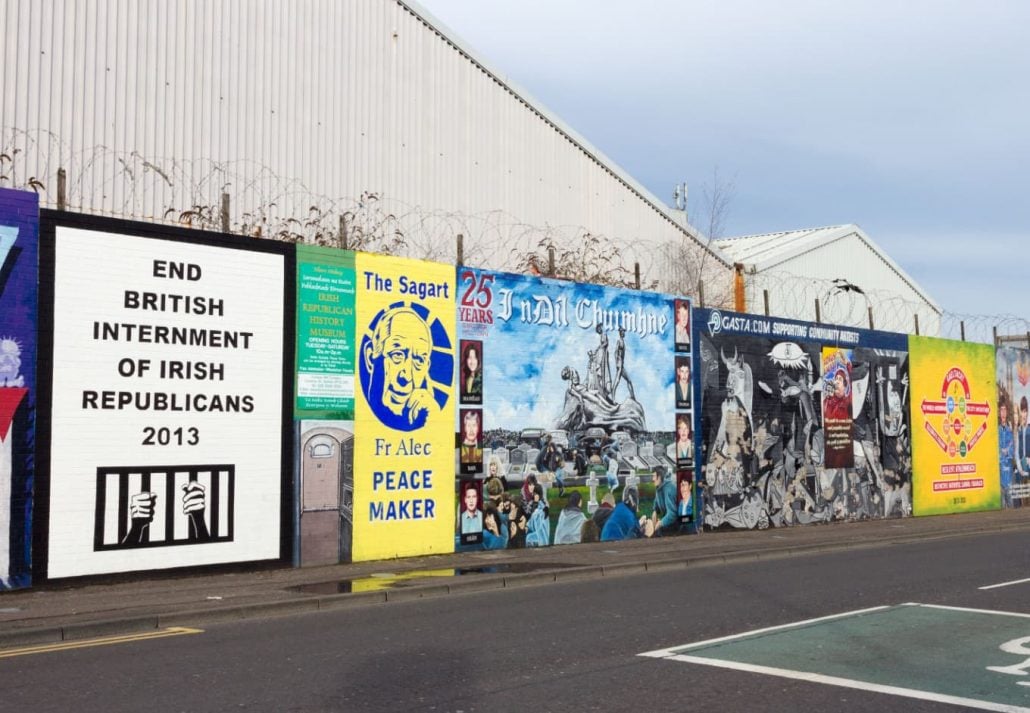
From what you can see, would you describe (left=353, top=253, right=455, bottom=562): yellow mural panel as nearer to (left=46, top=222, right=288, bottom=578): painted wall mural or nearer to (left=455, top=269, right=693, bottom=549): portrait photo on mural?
(left=455, top=269, right=693, bottom=549): portrait photo on mural

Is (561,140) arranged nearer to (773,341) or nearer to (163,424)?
(773,341)

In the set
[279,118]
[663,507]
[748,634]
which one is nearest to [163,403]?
[748,634]

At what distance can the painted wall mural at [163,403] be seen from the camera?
525 inches

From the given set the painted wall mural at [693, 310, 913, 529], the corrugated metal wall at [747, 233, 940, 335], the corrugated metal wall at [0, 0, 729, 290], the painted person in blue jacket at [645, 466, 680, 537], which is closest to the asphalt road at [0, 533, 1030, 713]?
the painted person in blue jacket at [645, 466, 680, 537]

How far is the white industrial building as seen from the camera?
4216cm

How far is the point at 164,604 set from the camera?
456 inches

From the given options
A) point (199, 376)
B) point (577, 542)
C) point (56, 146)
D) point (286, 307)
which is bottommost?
point (577, 542)

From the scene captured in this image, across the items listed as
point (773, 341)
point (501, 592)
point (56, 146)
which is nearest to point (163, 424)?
point (501, 592)

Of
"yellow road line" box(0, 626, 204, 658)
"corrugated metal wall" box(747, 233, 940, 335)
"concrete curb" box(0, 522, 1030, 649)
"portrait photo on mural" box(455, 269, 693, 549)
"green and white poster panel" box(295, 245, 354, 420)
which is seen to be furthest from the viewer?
"corrugated metal wall" box(747, 233, 940, 335)

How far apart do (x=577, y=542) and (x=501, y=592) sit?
6.30 metres

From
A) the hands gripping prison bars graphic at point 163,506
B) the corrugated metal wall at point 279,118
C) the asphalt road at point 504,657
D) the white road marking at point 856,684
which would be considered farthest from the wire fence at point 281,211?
the white road marking at point 856,684

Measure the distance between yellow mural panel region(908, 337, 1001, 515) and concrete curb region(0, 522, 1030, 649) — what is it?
9.13 metres

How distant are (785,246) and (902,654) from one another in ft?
133

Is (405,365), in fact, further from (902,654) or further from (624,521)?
(902,654)
